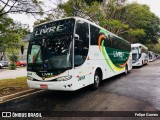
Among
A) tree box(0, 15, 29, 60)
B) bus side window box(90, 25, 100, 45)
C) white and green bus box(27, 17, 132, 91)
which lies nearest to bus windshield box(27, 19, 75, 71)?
white and green bus box(27, 17, 132, 91)

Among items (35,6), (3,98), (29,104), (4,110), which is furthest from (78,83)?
(35,6)


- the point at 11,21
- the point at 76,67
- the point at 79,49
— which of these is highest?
the point at 11,21

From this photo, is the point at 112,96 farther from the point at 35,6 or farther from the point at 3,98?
the point at 35,6

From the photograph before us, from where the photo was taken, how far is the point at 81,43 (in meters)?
7.20

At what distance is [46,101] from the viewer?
266 inches

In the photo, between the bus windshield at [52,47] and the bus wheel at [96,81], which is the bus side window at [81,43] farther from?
the bus wheel at [96,81]

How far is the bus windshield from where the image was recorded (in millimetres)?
6441

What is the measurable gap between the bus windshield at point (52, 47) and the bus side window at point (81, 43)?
0.39 meters

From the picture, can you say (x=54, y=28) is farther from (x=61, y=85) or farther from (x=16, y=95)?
(x=16, y=95)

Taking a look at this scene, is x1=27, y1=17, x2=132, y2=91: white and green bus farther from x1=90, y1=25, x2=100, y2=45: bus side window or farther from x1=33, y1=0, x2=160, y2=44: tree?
x1=33, y1=0, x2=160, y2=44: tree

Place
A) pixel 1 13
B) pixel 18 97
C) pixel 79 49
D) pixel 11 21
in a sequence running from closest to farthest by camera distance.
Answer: pixel 79 49, pixel 18 97, pixel 1 13, pixel 11 21

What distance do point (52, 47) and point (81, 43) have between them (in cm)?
131

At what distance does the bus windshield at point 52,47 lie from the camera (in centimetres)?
644

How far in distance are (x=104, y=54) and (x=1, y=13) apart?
6.09 metres
